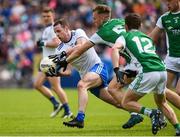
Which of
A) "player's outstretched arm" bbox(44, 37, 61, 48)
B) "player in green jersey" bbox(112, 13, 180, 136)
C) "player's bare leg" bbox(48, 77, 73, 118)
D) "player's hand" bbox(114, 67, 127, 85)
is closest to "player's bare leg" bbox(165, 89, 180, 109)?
"player in green jersey" bbox(112, 13, 180, 136)

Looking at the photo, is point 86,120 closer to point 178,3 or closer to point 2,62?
point 178,3

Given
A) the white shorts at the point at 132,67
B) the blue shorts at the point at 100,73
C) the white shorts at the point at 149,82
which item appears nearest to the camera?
the white shorts at the point at 149,82

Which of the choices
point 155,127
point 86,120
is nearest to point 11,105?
point 86,120

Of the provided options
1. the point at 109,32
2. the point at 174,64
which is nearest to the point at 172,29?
the point at 174,64

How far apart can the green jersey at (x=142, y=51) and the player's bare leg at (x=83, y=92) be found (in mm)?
1628

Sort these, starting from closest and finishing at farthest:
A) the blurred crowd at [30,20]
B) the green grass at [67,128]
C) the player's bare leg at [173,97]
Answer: the green grass at [67,128]
the player's bare leg at [173,97]
the blurred crowd at [30,20]

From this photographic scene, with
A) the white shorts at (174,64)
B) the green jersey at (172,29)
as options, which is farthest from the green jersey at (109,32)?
→ the white shorts at (174,64)

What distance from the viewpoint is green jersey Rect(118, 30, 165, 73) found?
10867 mm

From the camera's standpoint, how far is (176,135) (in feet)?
35.7

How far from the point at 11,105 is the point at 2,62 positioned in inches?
407

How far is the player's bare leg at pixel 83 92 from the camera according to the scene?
11930mm

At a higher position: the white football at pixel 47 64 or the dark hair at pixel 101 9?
the dark hair at pixel 101 9

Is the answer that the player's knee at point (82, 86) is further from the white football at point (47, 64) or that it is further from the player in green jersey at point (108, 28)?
the player in green jersey at point (108, 28)

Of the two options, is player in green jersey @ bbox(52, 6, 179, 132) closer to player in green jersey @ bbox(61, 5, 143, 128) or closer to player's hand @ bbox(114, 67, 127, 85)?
player in green jersey @ bbox(61, 5, 143, 128)
